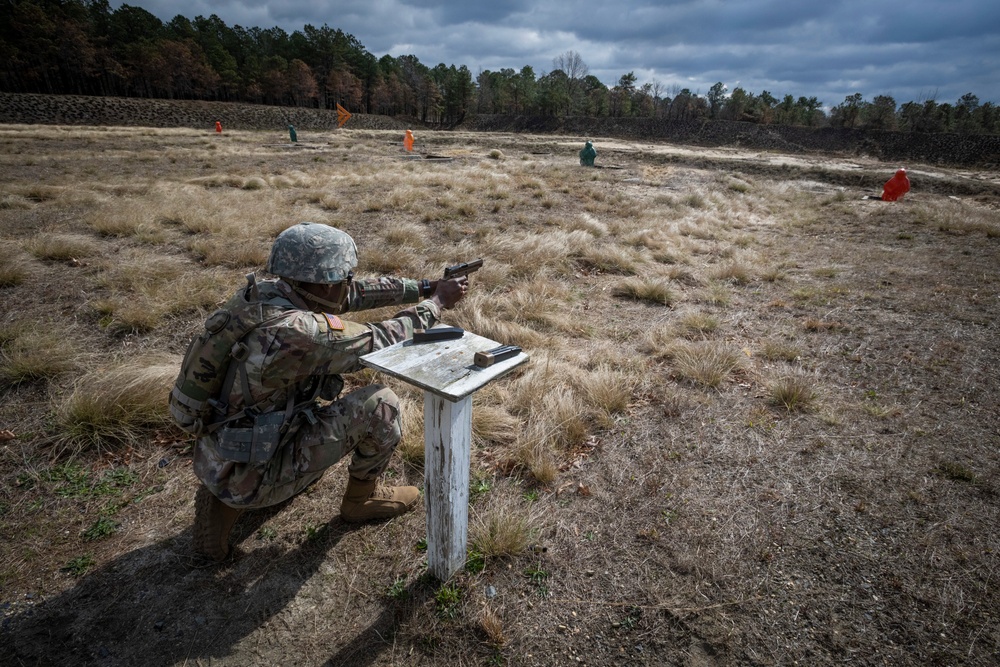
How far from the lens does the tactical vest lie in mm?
1977

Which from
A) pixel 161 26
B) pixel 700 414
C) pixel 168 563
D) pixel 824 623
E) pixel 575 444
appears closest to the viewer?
pixel 824 623

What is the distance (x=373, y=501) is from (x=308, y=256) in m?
1.42

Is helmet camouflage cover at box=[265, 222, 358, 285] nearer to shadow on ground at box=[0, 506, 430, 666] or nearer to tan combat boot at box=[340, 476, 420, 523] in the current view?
tan combat boot at box=[340, 476, 420, 523]

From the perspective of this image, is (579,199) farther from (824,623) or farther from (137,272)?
(824,623)

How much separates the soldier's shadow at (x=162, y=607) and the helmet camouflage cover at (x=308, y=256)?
4.80 feet

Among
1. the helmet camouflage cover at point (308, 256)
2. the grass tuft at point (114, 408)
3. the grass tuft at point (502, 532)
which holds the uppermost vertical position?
the helmet camouflage cover at point (308, 256)

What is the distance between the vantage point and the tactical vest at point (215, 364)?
1977 mm

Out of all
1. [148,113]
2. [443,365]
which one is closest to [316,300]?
[443,365]

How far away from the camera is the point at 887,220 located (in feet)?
36.2

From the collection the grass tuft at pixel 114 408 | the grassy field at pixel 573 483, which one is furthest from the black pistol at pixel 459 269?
the grass tuft at pixel 114 408

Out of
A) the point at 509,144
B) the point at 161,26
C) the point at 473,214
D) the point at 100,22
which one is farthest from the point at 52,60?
the point at 473,214

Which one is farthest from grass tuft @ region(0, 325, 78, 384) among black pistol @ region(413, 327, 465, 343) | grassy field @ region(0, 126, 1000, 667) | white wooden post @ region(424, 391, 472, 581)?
white wooden post @ region(424, 391, 472, 581)

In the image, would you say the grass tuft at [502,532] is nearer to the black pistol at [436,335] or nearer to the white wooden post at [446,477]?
the white wooden post at [446,477]

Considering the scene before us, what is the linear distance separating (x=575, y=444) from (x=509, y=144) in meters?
29.6
